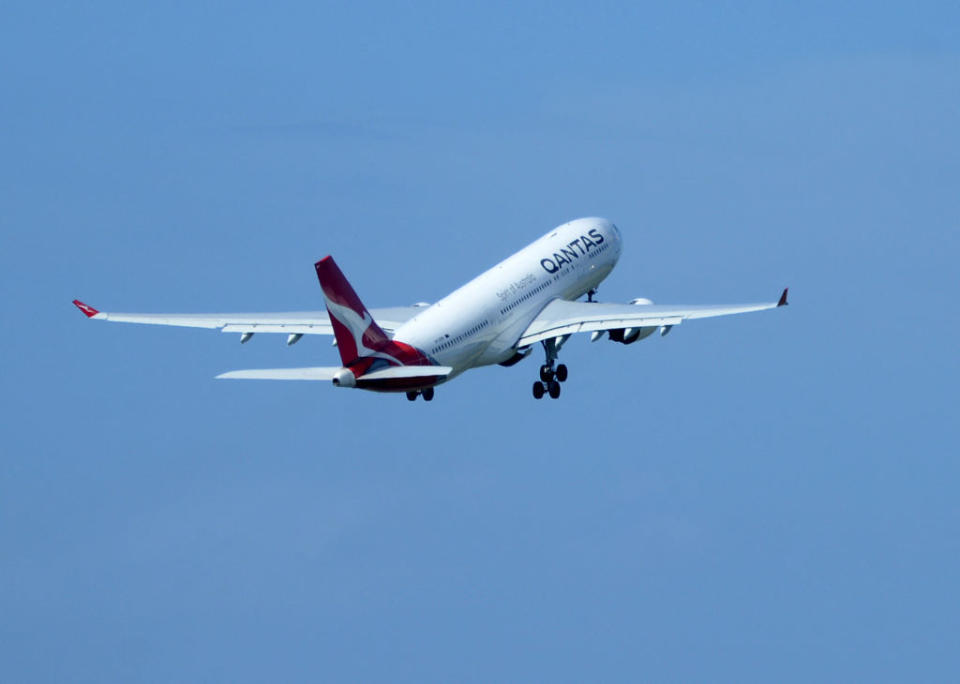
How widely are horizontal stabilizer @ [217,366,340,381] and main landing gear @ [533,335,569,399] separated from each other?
15877mm

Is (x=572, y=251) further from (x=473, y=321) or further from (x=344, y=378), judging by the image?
(x=344, y=378)

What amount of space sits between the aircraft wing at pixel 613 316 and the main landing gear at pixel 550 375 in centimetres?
141

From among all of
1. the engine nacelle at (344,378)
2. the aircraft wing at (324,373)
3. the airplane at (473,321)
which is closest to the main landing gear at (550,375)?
the airplane at (473,321)

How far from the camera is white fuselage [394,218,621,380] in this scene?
94312 mm

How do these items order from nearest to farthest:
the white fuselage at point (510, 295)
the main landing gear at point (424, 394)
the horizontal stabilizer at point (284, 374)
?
1. the horizontal stabilizer at point (284, 374)
2. the white fuselage at point (510, 295)
3. the main landing gear at point (424, 394)

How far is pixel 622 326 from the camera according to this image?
9812 centimetres

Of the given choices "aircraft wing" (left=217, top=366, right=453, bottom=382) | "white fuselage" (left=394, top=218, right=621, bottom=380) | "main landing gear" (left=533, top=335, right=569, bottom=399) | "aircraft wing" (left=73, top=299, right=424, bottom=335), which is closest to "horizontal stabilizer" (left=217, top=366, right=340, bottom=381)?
"aircraft wing" (left=217, top=366, right=453, bottom=382)

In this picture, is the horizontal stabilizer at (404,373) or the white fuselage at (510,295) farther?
the white fuselage at (510,295)

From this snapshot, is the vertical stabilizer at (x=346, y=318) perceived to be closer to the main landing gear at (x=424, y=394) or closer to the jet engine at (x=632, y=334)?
the main landing gear at (x=424, y=394)

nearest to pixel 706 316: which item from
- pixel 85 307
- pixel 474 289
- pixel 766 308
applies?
pixel 766 308

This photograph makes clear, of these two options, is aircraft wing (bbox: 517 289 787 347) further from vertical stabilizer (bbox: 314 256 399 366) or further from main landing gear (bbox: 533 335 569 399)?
vertical stabilizer (bbox: 314 256 399 366)

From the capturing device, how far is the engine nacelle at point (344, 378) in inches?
3477

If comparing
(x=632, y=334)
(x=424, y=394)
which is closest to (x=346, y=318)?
(x=424, y=394)

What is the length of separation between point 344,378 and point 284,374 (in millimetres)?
3039
